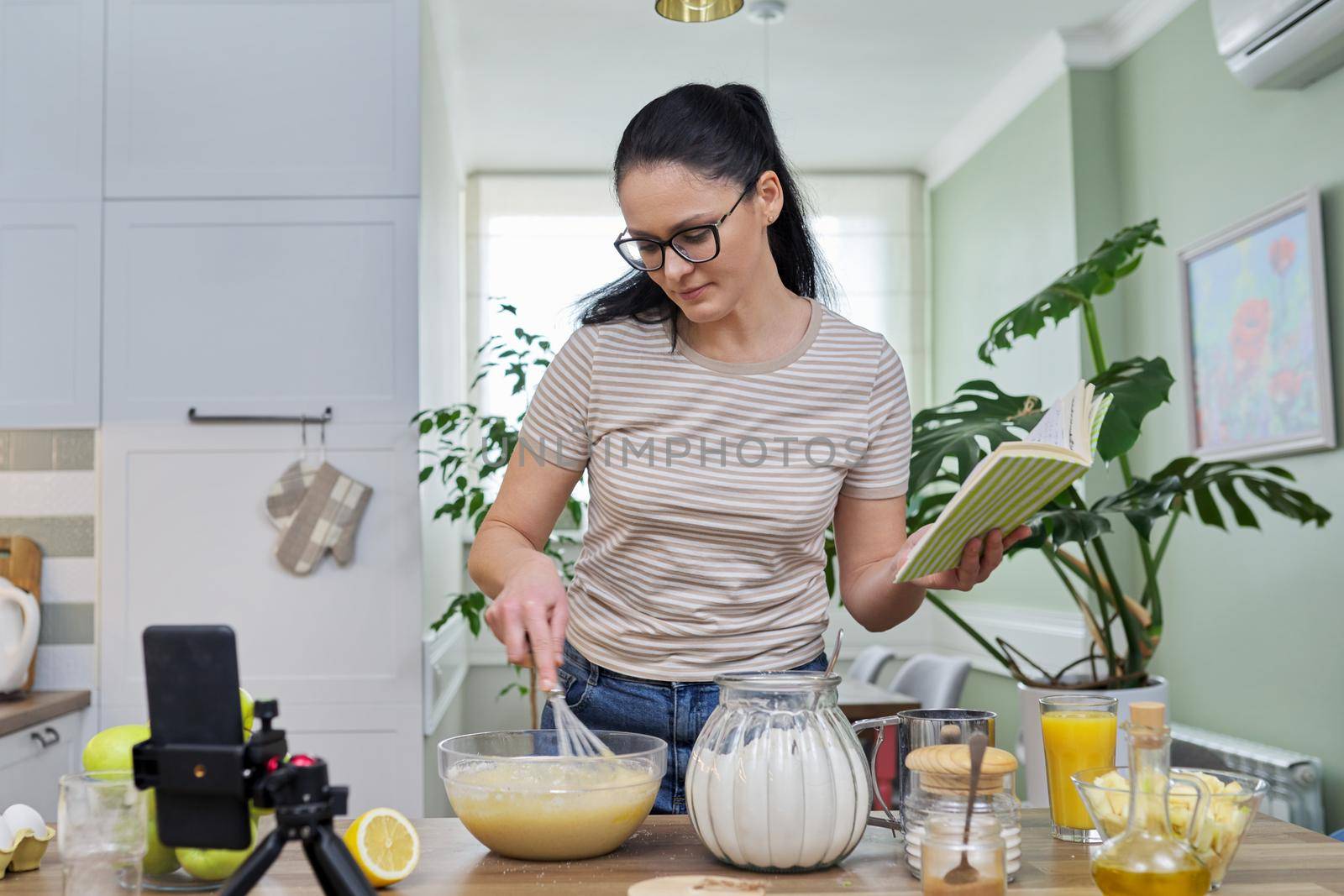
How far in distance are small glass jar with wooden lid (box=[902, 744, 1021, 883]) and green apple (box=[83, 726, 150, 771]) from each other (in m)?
0.62

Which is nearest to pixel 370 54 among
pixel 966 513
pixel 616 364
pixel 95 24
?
pixel 95 24

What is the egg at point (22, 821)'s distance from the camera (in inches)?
41.5

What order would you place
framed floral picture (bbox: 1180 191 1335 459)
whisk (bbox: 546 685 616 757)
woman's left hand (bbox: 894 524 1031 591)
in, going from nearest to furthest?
whisk (bbox: 546 685 616 757)
woman's left hand (bbox: 894 524 1031 591)
framed floral picture (bbox: 1180 191 1335 459)

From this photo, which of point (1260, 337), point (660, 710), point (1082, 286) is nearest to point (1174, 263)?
point (1260, 337)

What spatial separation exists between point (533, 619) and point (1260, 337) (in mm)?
2834

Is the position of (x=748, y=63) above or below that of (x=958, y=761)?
above

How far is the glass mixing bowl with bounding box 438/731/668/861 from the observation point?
3.37ft

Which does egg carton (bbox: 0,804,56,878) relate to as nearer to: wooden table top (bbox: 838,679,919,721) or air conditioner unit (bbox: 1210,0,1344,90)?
wooden table top (bbox: 838,679,919,721)

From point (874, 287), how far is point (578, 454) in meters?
4.41

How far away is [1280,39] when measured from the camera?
2.94m

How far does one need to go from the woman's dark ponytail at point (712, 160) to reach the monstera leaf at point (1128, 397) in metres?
0.84

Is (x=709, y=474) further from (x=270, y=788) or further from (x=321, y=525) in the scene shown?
(x=321, y=525)

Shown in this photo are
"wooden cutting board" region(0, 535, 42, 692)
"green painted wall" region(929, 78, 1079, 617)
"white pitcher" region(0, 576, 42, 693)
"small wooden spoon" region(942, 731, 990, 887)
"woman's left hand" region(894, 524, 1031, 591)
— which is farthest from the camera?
"green painted wall" region(929, 78, 1079, 617)

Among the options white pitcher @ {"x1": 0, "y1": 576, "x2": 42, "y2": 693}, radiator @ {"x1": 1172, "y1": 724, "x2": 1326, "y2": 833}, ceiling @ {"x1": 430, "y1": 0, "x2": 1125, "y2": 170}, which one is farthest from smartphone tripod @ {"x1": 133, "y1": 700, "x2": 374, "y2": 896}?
ceiling @ {"x1": 430, "y1": 0, "x2": 1125, "y2": 170}
